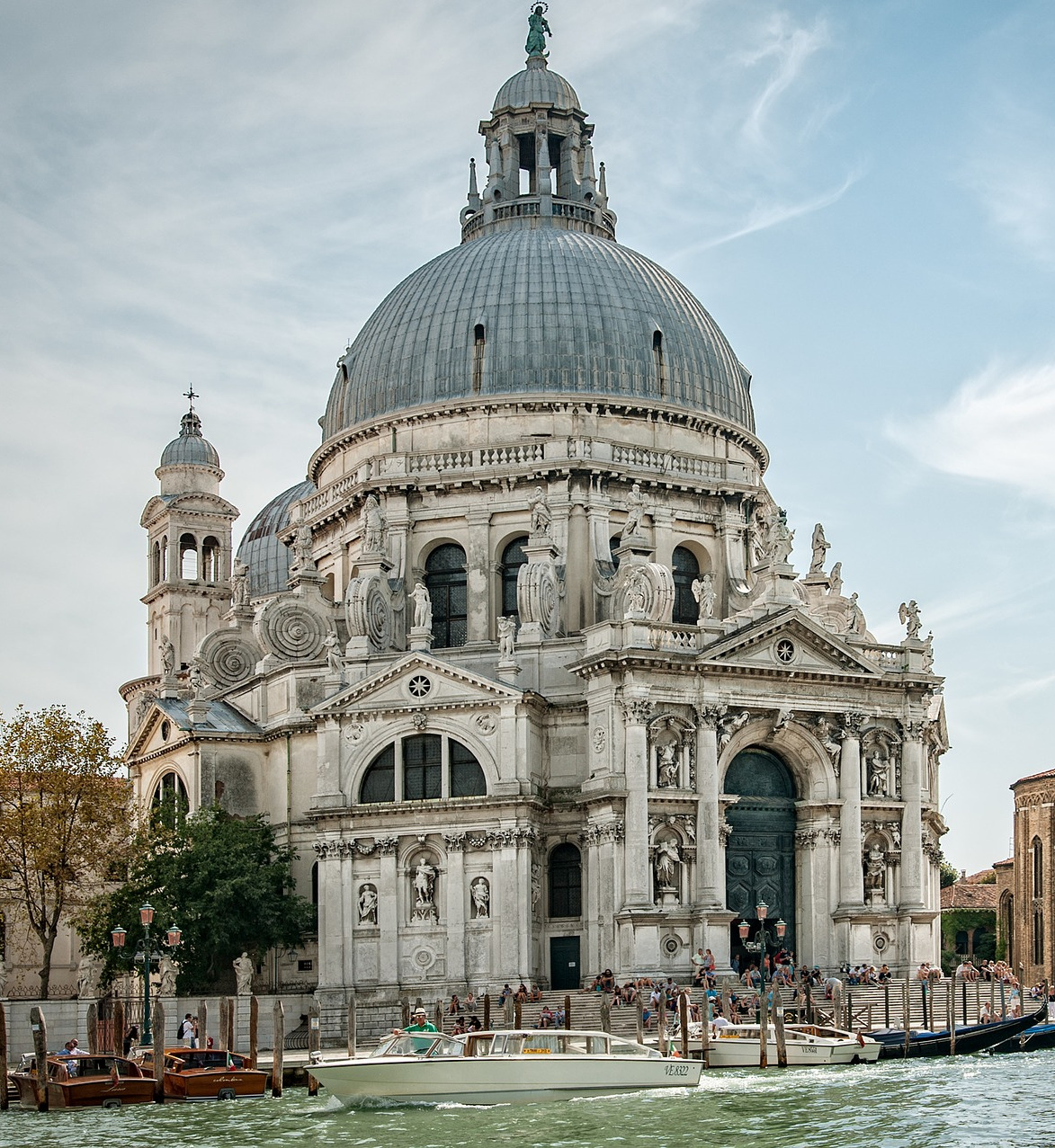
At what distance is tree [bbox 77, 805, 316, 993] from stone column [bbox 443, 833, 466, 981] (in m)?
4.55

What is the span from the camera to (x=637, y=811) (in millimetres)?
52156

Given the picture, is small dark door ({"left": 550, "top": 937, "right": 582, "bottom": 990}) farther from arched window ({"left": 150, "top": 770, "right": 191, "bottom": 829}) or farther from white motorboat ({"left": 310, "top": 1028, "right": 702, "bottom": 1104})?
white motorboat ({"left": 310, "top": 1028, "right": 702, "bottom": 1104})

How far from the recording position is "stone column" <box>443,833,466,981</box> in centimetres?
5303

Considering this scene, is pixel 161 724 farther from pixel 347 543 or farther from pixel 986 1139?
pixel 986 1139

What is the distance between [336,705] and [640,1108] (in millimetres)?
20202

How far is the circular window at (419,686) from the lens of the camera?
54.6m

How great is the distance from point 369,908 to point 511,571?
10922 millimetres

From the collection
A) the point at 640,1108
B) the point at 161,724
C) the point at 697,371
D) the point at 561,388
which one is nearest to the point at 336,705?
the point at 161,724

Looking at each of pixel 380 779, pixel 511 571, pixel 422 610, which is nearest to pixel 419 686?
pixel 422 610

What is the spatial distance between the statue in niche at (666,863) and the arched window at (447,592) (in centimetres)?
1006

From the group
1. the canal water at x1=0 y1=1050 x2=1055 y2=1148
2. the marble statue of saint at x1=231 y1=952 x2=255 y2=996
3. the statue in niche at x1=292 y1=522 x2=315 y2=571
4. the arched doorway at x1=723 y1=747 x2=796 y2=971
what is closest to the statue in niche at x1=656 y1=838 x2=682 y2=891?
the arched doorway at x1=723 y1=747 x2=796 y2=971

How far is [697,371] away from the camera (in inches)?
2462

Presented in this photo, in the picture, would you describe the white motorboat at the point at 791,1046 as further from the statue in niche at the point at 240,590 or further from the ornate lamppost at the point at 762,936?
the statue in niche at the point at 240,590

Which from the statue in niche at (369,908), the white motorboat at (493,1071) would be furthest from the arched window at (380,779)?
the white motorboat at (493,1071)
